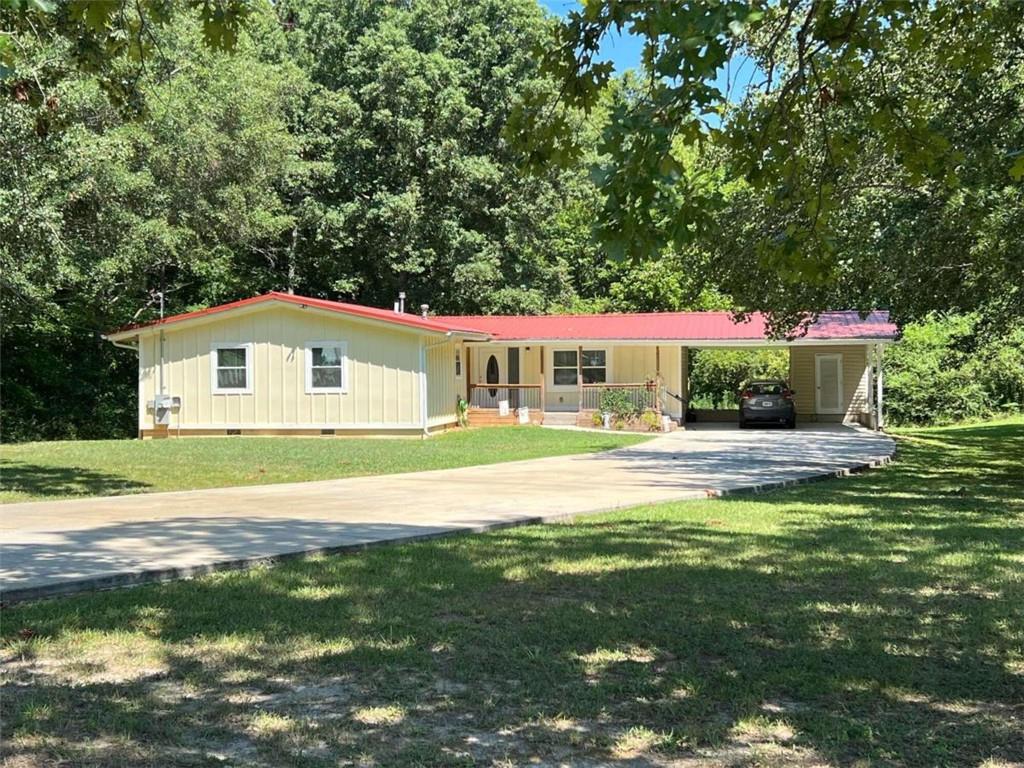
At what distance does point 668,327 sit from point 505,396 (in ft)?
16.8

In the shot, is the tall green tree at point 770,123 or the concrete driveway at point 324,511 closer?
→ the tall green tree at point 770,123

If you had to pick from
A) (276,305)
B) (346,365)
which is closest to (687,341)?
(346,365)

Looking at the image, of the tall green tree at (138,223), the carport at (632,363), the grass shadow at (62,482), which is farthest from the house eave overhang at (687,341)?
the grass shadow at (62,482)

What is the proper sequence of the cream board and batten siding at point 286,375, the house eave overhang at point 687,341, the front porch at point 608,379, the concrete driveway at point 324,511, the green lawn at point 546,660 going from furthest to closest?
the front porch at point 608,379 → the house eave overhang at point 687,341 → the cream board and batten siding at point 286,375 → the concrete driveway at point 324,511 → the green lawn at point 546,660

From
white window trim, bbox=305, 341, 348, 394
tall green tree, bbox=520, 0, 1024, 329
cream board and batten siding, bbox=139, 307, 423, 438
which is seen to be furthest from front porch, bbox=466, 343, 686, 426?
tall green tree, bbox=520, 0, 1024, 329

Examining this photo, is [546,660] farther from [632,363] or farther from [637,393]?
[632,363]

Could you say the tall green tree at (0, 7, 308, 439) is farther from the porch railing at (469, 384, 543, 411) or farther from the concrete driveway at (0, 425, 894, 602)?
the porch railing at (469, 384, 543, 411)

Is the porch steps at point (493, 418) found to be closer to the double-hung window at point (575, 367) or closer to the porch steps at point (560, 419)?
the porch steps at point (560, 419)

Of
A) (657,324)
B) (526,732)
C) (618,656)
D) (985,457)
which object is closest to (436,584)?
(618,656)

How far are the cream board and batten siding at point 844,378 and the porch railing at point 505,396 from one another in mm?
7981

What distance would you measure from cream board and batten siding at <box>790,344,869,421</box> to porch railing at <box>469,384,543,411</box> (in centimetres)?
798

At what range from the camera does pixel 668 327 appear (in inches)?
1043

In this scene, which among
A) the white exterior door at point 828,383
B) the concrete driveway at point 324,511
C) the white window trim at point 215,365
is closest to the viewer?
the concrete driveway at point 324,511

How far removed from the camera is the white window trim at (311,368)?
2277cm
